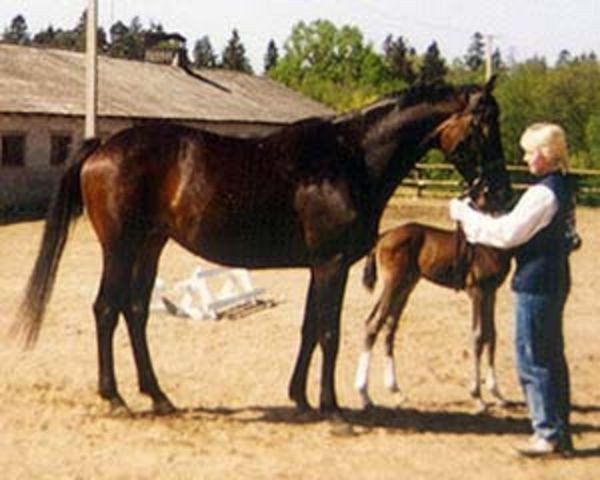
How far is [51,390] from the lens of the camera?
855 centimetres

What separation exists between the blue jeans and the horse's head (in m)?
1.08

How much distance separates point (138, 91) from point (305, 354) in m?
29.9

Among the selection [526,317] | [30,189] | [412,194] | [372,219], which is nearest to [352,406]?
[372,219]

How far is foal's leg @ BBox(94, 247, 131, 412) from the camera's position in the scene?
794 cm

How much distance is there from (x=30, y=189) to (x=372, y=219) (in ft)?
76.4

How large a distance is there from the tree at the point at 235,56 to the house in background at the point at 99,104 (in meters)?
65.7

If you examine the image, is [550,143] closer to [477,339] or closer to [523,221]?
[523,221]

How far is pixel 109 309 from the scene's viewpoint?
8047 mm

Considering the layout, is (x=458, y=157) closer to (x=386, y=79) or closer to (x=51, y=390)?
(x=51, y=390)

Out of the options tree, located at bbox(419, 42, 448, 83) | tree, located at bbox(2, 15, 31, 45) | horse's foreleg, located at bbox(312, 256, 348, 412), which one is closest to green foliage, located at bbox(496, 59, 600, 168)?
tree, located at bbox(419, 42, 448, 83)

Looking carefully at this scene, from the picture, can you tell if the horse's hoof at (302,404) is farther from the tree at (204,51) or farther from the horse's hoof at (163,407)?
the tree at (204,51)

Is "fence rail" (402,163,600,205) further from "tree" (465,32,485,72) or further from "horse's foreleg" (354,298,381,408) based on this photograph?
"tree" (465,32,485,72)

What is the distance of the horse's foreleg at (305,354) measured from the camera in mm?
7973

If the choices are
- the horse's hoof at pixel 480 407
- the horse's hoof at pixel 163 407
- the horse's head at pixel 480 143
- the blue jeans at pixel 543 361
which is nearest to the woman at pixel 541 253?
the blue jeans at pixel 543 361
